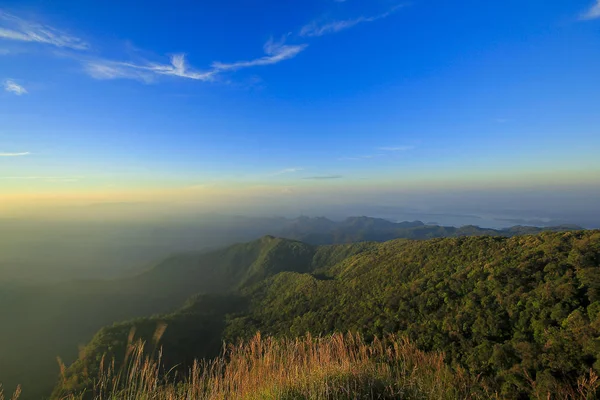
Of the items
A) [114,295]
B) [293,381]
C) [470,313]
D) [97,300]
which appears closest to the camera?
[293,381]

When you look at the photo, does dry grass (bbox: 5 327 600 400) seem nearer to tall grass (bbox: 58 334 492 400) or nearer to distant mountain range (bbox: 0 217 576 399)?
tall grass (bbox: 58 334 492 400)

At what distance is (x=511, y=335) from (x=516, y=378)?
12.6 meters

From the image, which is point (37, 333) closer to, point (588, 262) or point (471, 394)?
point (471, 394)

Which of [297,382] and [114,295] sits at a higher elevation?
[297,382]

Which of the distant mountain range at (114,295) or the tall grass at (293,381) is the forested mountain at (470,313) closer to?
the tall grass at (293,381)

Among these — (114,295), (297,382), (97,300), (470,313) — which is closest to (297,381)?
(297,382)

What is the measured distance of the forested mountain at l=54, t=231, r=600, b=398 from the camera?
55.7 feet

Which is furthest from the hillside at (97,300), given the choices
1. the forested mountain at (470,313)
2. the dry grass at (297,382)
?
the forested mountain at (470,313)

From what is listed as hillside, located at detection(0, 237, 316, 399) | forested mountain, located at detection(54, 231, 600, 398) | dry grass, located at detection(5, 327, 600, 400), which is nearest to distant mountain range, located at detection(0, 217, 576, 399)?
hillside, located at detection(0, 237, 316, 399)

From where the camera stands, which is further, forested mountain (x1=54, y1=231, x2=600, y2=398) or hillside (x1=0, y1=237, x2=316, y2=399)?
hillside (x1=0, y1=237, x2=316, y2=399)

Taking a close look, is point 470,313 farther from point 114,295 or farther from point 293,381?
point 114,295

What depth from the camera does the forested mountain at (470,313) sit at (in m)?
17.0

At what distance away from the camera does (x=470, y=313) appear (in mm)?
27797

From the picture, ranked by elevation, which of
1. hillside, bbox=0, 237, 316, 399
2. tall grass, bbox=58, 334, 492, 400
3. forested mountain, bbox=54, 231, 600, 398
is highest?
tall grass, bbox=58, 334, 492, 400
